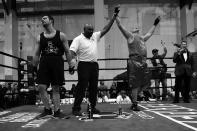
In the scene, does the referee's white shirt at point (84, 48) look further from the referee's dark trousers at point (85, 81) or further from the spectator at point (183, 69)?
the spectator at point (183, 69)

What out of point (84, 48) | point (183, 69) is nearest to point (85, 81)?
point (84, 48)

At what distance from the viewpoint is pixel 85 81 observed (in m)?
5.12

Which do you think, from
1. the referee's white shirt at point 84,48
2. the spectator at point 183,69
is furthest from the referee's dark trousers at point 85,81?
the spectator at point 183,69

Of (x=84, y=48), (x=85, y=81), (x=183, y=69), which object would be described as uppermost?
(x=84, y=48)

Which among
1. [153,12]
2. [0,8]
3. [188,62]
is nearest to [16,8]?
[0,8]

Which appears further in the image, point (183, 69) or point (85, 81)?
point (183, 69)

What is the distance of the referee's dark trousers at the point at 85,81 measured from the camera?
201 inches

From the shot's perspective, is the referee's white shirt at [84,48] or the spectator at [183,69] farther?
the spectator at [183,69]

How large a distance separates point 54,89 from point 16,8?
12.5 m

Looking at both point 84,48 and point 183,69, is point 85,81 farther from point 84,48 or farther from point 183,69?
point 183,69

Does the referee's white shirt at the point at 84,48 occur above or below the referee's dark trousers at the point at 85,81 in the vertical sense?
above

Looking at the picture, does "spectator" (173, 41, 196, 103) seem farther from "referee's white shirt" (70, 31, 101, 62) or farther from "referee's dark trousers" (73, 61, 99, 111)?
"referee's white shirt" (70, 31, 101, 62)

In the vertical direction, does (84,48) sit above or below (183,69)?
above

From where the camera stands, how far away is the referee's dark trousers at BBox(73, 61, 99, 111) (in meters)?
5.11
